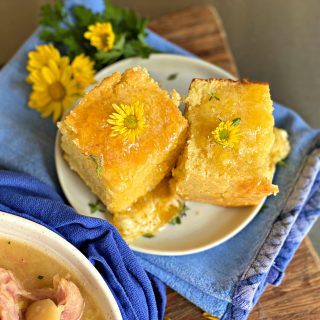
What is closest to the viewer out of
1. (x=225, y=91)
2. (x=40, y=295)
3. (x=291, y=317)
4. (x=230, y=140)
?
(x=40, y=295)

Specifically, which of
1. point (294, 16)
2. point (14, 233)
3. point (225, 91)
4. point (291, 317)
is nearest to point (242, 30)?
point (294, 16)

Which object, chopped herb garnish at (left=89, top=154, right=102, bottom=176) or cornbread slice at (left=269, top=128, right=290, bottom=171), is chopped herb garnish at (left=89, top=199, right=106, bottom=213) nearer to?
chopped herb garnish at (left=89, top=154, right=102, bottom=176)

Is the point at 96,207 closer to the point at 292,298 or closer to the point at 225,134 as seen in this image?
the point at 225,134

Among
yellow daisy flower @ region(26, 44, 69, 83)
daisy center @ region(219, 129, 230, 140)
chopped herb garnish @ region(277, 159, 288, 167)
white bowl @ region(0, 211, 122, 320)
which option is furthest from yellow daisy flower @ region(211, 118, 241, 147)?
yellow daisy flower @ region(26, 44, 69, 83)

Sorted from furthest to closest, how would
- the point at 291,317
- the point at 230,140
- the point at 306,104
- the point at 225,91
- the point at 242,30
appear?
the point at 242,30 < the point at 306,104 < the point at 291,317 < the point at 225,91 < the point at 230,140

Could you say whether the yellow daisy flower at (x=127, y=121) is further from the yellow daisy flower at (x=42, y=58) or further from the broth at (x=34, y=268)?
the yellow daisy flower at (x=42, y=58)

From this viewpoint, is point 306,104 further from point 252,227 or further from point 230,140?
point 230,140

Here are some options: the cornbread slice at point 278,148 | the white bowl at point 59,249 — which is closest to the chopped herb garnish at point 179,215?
the cornbread slice at point 278,148
